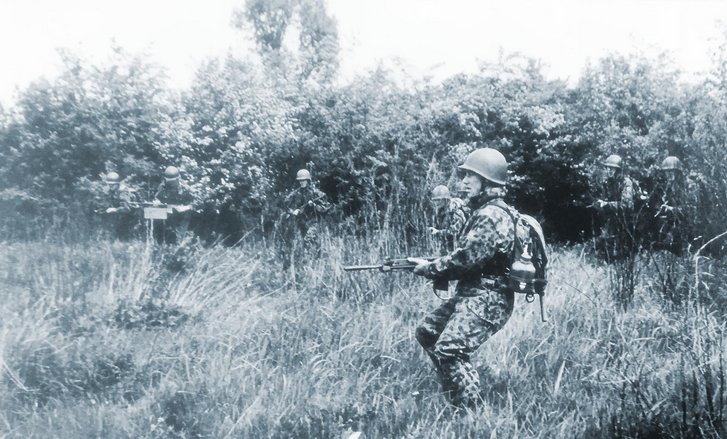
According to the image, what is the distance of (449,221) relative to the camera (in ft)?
18.2

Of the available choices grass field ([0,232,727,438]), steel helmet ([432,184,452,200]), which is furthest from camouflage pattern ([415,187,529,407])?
steel helmet ([432,184,452,200])

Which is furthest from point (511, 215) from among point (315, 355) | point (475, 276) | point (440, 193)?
point (440, 193)

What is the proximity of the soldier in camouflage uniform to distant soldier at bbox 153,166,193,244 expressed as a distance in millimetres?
7974

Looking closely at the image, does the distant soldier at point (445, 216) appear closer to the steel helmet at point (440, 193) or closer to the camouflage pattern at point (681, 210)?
the steel helmet at point (440, 193)

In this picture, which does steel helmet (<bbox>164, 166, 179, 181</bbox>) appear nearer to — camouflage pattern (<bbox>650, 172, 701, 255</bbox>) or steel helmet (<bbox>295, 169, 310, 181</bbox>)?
steel helmet (<bbox>295, 169, 310, 181</bbox>)

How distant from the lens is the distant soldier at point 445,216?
208 inches

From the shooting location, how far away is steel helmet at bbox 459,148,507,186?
3.55 metres

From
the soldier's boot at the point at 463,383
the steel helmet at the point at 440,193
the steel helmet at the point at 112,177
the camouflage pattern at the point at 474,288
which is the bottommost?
the soldier's boot at the point at 463,383

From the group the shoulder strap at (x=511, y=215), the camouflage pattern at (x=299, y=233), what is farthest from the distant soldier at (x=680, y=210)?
the camouflage pattern at (x=299, y=233)

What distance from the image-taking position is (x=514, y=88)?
1227 centimetres

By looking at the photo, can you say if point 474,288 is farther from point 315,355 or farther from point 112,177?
point 112,177

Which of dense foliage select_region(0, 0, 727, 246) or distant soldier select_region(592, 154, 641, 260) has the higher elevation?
dense foliage select_region(0, 0, 727, 246)

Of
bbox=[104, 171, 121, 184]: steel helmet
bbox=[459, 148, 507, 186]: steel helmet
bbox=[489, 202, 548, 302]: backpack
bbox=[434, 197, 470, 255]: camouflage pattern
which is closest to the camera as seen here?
bbox=[489, 202, 548, 302]: backpack

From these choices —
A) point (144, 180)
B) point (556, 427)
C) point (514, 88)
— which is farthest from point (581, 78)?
point (556, 427)
